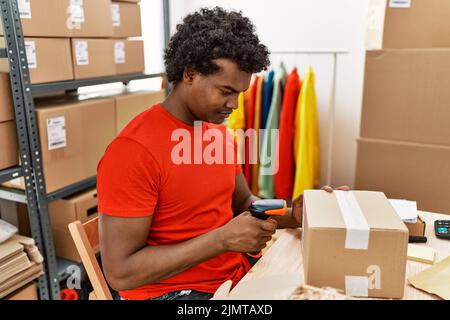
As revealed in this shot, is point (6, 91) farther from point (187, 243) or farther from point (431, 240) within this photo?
point (431, 240)

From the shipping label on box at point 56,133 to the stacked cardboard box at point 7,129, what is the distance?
0.12 m

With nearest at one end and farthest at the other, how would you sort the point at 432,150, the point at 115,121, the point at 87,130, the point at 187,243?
the point at 187,243
the point at 432,150
the point at 87,130
the point at 115,121

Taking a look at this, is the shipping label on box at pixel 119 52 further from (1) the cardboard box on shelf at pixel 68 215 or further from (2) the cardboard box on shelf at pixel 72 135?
(1) the cardboard box on shelf at pixel 68 215

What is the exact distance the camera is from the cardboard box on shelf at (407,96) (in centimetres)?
144

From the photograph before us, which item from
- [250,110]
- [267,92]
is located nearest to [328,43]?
[267,92]

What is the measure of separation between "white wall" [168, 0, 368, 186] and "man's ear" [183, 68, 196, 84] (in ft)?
5.12

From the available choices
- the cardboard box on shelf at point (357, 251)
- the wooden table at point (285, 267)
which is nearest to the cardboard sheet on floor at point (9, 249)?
the wooden table at point (285, 267)

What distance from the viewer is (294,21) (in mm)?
2447

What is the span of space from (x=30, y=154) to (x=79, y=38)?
1.71ft

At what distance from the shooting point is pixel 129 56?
6.64 ft
